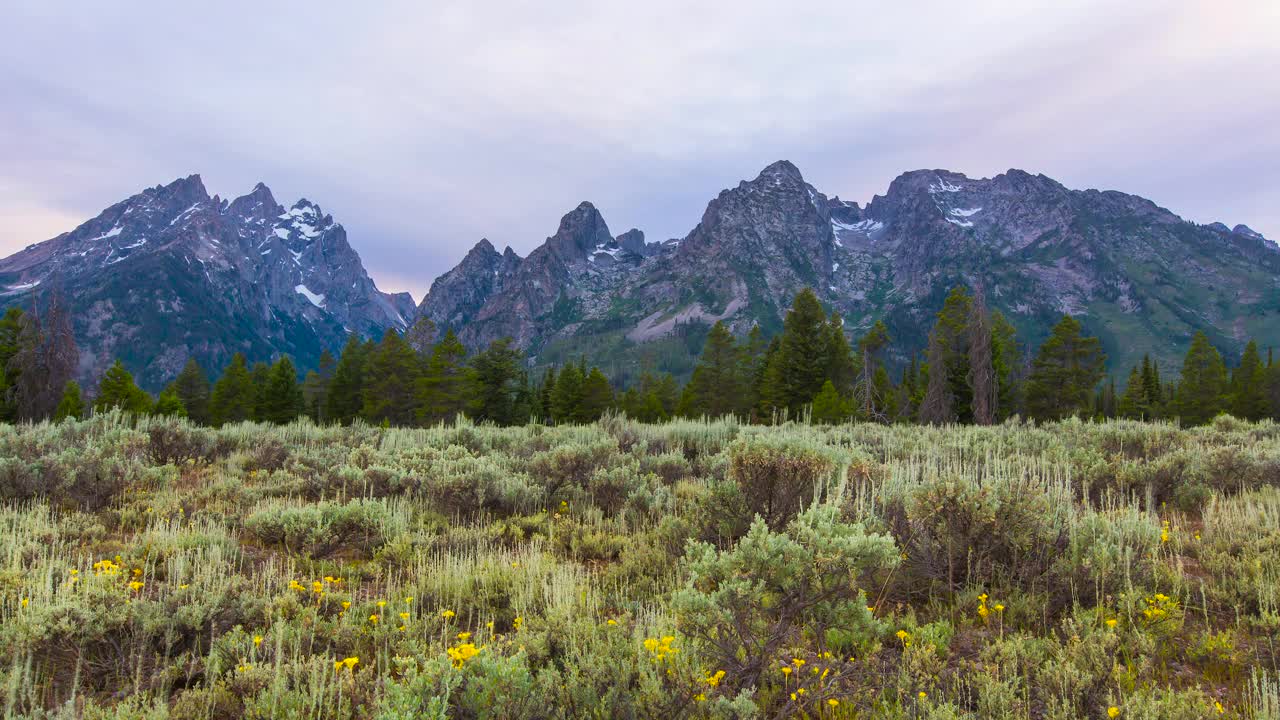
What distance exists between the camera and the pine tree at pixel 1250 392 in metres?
46.4

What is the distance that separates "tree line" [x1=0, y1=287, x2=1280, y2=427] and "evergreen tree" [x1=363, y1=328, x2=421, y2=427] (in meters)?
0.11

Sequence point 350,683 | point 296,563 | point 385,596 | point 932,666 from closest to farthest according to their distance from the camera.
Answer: point 350,683
point 932,666
point 385,596
point 296,563

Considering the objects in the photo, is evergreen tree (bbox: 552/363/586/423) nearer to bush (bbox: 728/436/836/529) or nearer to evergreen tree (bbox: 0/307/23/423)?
evergreen tree (bbox: 0/307/23/423)

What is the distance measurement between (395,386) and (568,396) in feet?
45.1

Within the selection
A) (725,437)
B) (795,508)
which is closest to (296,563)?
(795,508)

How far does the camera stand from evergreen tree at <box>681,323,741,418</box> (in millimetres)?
45594

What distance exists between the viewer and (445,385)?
143 ft

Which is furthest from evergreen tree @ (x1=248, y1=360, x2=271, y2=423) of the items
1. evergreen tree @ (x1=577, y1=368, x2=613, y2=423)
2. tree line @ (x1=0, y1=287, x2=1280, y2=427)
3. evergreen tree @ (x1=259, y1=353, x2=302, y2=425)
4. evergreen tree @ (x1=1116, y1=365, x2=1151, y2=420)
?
evergreen tree @ (x1=1116, y1=365, x2=1151, y2=420)

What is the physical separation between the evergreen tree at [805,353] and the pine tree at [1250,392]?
37520mm

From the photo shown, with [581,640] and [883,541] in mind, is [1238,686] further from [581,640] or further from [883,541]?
[581,640]

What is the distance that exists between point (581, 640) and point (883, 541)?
2.05m

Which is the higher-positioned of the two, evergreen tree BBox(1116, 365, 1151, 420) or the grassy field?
the grassy field

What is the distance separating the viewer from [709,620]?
11.3 ft

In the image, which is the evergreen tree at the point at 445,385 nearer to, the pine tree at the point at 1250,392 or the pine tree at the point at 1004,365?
the pine tree at the point at 1004,365
